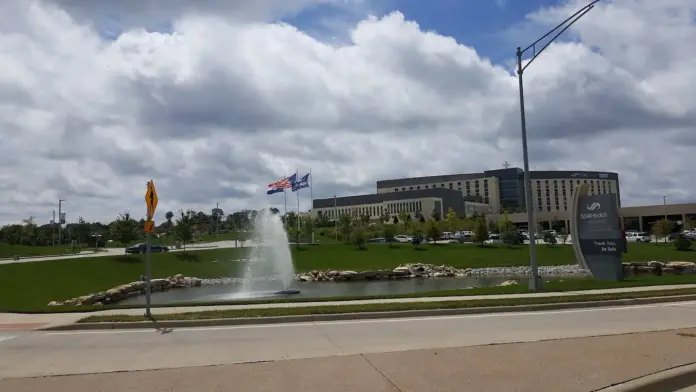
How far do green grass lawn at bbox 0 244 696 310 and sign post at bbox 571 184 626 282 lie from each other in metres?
26.8

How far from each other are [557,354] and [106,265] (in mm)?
45008

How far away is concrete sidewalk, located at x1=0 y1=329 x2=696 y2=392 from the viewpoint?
721 cm

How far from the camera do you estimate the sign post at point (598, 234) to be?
26297mm

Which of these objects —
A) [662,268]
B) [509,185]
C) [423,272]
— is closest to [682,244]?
[662,268]

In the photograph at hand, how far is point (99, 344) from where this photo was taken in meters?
10.9

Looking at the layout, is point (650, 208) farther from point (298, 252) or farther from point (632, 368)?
point (632, 368)

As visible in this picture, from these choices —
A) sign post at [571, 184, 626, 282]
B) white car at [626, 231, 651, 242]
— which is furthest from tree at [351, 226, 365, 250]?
sign post at [571, 184, 626, 282]

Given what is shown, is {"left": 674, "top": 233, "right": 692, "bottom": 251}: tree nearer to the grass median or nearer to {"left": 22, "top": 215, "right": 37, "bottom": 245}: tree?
the grass median

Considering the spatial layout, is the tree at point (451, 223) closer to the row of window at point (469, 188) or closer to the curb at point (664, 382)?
the row of window at point (469, 188)

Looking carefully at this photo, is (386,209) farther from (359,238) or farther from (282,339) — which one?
(282,339)

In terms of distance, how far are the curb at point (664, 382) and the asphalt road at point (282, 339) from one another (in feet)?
9.96

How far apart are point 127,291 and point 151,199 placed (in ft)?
78.2

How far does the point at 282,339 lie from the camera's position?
36.6ft

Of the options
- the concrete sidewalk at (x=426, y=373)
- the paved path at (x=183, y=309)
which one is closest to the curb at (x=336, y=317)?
the paved path at (x=183, y=309)
